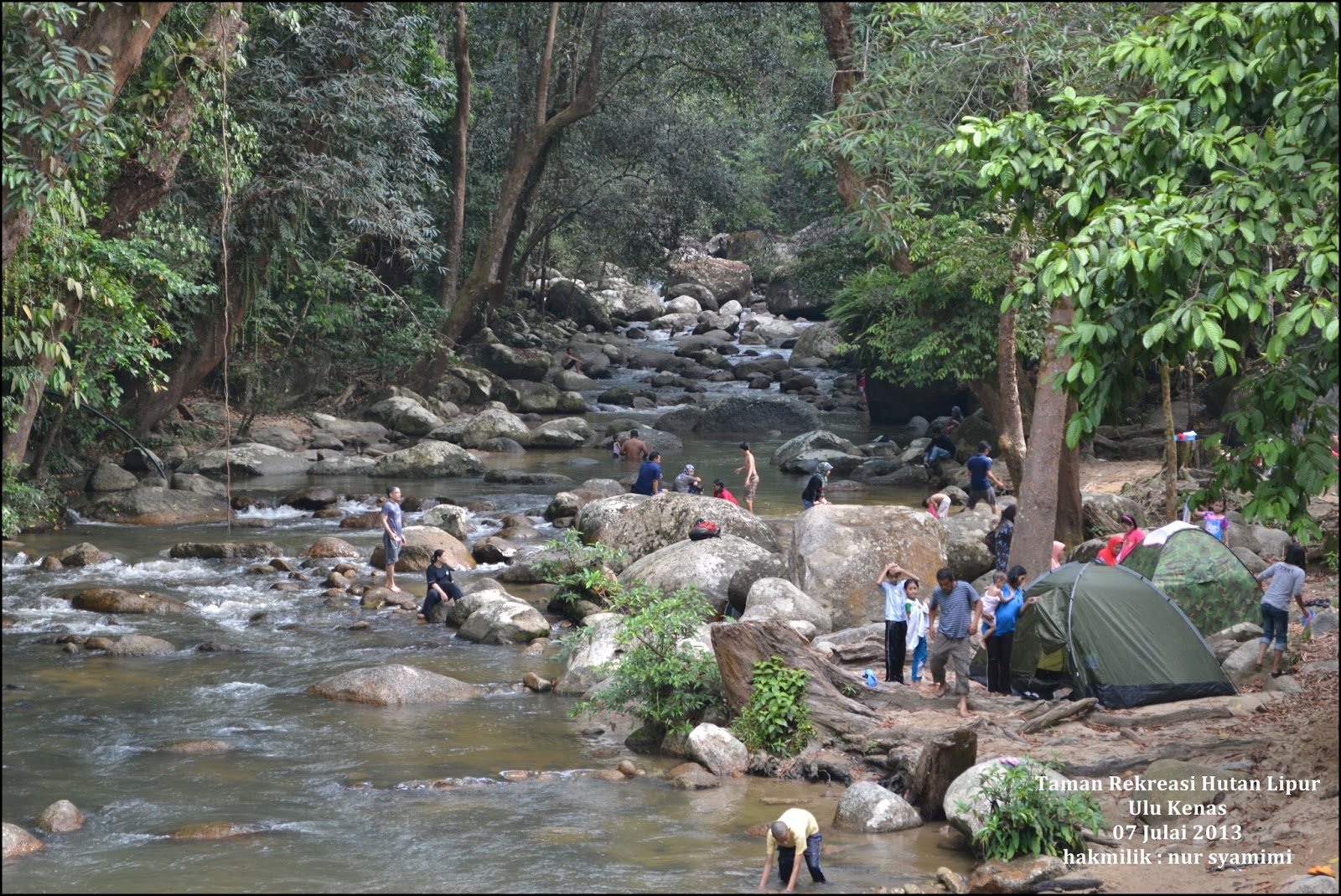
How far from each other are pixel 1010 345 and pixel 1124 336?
912cm

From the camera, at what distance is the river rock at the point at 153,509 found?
21703 mm

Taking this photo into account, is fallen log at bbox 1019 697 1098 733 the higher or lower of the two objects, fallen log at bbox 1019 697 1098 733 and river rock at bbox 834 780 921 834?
the higher

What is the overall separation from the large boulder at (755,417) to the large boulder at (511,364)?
21.4ft

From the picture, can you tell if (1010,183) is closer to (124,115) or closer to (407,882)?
(407,882)

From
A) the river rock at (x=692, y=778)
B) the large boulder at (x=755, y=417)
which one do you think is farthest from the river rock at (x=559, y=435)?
the river rock at (x=692, y=778)

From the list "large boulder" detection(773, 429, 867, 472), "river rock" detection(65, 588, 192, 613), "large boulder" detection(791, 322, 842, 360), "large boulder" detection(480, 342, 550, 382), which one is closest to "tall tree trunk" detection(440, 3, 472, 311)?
"large boulder" detection(480, 342, 550, 382)

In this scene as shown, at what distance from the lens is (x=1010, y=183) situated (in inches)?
358

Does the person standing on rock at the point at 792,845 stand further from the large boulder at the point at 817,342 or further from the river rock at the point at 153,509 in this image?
the large boulder at the point at 817,342

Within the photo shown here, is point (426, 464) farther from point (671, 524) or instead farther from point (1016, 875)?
point (1016, 875)

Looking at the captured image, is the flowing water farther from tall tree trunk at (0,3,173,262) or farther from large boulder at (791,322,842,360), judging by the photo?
large boulder at (791,322,842,360)

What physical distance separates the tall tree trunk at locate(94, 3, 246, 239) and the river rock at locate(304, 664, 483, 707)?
7.08 metres

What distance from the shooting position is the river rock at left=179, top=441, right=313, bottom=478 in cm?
2550

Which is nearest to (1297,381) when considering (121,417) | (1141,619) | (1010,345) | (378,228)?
(1141,619)

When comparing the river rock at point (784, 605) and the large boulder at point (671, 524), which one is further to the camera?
the large boulder at point (671, 524)
